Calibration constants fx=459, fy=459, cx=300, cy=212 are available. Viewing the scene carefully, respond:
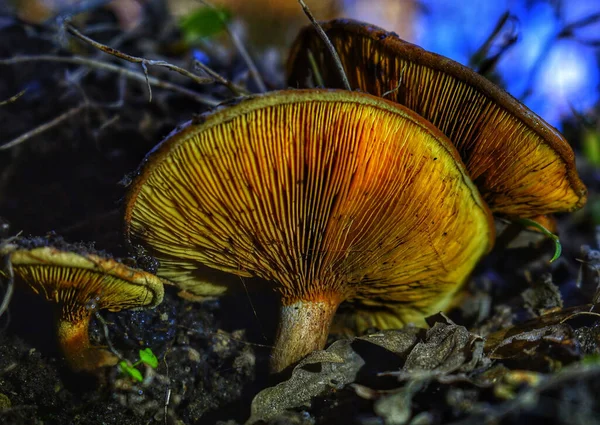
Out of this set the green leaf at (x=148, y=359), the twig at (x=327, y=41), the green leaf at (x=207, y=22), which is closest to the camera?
the green leaf at (x=148, y=359)

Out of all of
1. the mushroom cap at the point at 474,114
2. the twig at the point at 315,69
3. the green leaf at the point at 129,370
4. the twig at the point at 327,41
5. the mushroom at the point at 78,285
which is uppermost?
the twig at the point at 315,69

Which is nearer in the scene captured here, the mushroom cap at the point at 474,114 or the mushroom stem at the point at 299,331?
the mushroom cap at the point at 474,114

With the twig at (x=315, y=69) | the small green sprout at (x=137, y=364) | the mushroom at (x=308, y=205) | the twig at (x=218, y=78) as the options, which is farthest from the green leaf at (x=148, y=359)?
the twig at (x=315, y=69)

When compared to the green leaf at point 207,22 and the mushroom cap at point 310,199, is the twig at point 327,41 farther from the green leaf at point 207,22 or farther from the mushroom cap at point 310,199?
the green leaf at point 207,22

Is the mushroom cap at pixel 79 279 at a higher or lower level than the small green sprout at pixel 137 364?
higher

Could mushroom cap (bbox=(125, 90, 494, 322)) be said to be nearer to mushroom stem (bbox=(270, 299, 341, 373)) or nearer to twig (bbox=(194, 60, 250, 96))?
mushroom stem (bbox=(270, 299, 341, 373))

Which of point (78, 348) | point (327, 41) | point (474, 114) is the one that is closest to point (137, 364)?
point (78, 348)

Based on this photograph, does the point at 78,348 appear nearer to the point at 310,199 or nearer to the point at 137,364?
the point at 137,364
